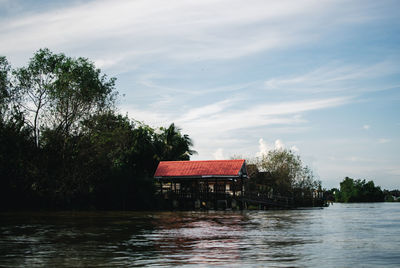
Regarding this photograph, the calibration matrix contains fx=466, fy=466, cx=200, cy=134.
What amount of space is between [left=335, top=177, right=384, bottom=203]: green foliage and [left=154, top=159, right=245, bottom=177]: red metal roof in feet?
199

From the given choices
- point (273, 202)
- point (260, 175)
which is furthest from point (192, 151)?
point (273, 202)

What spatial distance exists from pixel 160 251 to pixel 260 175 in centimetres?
4474

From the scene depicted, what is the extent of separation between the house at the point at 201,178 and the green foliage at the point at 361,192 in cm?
5826

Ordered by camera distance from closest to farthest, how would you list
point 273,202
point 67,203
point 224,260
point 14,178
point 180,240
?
1. point 224,260
2. point 180,240
3. point 14,178
4. point 67,203
5. point 273,202

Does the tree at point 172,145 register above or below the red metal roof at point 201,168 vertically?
above

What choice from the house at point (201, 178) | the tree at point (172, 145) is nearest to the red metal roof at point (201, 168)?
the house at point (201, 178)

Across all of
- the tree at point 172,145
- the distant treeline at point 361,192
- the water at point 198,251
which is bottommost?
the water at point 198,251

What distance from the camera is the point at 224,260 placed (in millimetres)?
10125

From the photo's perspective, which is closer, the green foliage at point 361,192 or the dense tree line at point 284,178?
the dense tree line at point 284,178

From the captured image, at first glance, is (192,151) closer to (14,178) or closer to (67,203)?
(67,203)

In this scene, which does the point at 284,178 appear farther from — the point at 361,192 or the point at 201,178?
the point at 361,192

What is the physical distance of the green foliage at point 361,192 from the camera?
314 feet

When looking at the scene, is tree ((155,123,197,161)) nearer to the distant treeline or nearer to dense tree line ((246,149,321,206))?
dense tree line ((246,149,321,206))

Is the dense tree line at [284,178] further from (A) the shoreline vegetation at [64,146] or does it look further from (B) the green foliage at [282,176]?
(A) the shoreline vegetation at [64,146]
